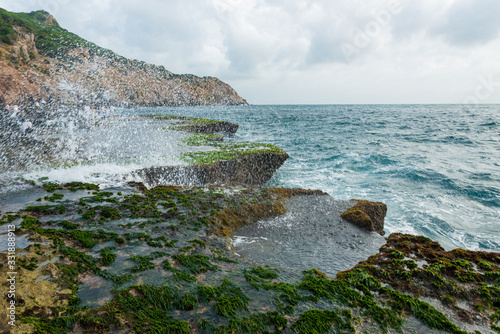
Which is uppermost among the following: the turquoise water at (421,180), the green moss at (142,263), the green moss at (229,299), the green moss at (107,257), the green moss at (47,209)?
the green moss at (47,209)

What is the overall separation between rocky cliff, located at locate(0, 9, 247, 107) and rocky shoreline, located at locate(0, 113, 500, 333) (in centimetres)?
4138

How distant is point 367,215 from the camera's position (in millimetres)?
8781

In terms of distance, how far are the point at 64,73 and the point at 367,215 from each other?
7173 centimetres

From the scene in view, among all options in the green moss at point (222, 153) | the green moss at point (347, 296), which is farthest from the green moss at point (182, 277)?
the green moss at point (222, 153)

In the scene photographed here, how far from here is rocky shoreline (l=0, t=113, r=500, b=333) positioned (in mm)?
3578

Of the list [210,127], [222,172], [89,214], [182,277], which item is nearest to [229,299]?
[182,277]

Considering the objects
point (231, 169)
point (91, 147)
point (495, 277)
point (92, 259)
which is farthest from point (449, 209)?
point (91, 147)

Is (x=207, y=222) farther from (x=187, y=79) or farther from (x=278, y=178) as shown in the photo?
(x=187, y=79)

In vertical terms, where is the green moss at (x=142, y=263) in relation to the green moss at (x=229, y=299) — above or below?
above

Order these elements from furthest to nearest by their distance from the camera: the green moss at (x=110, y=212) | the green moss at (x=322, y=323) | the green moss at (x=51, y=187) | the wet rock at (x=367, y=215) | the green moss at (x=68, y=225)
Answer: the wet rock at (x=367, y=215) < the green moss at (x=51, y=187) < the green moss at (x=110, y=212) < the green moss at (x=68, y=225) < the green moss at (x=322, y=323)

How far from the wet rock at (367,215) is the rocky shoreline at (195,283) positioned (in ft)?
6.12

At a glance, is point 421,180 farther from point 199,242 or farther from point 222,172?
point 199,242

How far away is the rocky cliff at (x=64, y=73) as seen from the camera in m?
39.4

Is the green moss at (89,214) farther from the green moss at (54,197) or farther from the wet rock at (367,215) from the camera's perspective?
the wet rock at (367,215)
